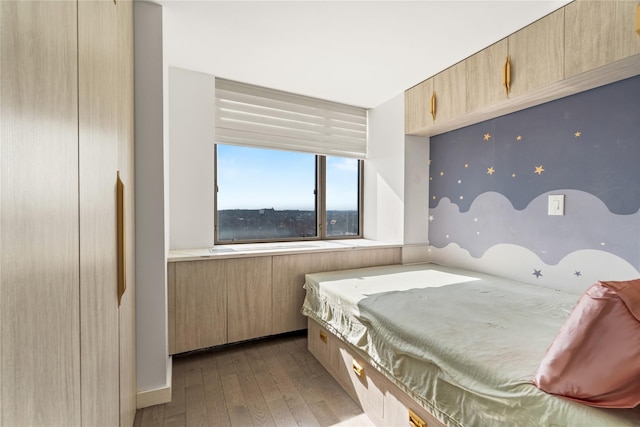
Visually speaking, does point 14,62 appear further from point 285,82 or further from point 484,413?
point 285,82

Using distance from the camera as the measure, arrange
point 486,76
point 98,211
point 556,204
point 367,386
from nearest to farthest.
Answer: point 98,211 < point 367,386 < point 556,204 < point 486,76

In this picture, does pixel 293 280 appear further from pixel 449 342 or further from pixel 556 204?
pixel 556 204

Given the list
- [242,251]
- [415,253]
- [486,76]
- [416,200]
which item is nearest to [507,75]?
[486,76]

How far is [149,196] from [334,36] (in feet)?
5.38

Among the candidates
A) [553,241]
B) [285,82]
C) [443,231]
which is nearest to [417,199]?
[443,231]

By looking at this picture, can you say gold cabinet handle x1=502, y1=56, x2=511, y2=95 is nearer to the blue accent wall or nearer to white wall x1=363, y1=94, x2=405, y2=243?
the blue accent wall

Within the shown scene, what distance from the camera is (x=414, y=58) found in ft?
7.56

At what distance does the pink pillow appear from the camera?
0.76 meters

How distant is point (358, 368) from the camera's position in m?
1.72

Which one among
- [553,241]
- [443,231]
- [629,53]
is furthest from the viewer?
[443,231]

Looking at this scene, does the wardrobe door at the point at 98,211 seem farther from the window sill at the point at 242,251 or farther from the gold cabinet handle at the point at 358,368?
the gold cabinet handle at the point at 358,368

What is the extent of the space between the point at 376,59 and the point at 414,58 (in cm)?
31

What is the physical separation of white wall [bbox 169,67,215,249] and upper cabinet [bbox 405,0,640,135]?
2057 mm

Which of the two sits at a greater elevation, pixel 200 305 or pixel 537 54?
pixel 537 54
